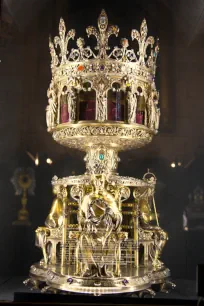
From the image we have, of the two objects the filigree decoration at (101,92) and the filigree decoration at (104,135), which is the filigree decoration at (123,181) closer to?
the filigree decoration at (104,135)

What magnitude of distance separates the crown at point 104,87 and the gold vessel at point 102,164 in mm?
10

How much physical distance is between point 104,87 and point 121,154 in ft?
3.67

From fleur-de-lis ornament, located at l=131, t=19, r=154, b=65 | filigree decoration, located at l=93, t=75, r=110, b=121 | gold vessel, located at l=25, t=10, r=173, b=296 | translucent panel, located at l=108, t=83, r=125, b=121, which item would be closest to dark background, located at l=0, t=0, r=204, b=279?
gold vessel, located at l=25, t=10, r=173, b=296

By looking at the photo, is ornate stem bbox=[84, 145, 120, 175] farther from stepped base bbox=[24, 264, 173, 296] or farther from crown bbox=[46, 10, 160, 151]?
stepped base bbox=[24, 264, 173, 296]

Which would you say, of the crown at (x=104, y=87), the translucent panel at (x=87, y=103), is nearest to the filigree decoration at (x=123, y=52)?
the crown at (x=104, y=87)

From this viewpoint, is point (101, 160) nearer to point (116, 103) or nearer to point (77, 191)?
point (77, 191)

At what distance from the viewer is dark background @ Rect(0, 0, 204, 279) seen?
435cm

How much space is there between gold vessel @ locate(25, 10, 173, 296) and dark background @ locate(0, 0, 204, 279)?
42cm

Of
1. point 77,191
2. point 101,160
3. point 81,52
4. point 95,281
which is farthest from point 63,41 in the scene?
point 95,281

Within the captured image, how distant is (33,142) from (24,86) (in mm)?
692

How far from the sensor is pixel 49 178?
4719mm

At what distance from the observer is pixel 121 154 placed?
477cm

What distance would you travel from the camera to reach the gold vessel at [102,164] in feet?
11.8

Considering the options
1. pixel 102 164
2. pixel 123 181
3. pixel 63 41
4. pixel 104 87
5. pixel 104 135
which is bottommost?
pixel 123 181
